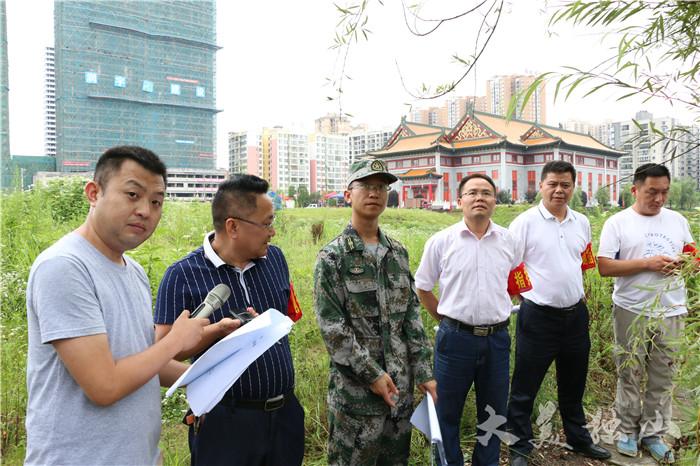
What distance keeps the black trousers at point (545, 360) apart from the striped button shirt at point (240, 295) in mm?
1338

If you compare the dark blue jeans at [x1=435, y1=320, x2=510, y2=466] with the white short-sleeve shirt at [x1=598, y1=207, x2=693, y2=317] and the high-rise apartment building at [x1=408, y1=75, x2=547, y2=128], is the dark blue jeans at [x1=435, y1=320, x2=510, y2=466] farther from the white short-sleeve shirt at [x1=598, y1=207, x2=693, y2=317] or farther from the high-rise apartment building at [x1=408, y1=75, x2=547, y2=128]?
the high-rise apartment building at [x1=408, y1=75, x2=547, y2=128]

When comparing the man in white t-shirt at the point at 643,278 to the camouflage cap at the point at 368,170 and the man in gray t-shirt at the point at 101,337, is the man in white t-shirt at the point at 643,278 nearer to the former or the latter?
the camouflage cap at the point at 368,170

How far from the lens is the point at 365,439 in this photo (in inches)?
62.6

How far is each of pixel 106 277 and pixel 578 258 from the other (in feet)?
7.00

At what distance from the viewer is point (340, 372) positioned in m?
1.64

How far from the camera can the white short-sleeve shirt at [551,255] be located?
2258 mm

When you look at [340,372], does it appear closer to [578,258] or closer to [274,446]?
[274,446]

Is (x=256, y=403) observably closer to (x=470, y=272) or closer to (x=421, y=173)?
(x=470, y=272)

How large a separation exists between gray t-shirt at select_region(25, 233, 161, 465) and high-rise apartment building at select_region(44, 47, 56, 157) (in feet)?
25.5

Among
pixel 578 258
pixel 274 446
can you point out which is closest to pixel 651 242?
pixel 578 258

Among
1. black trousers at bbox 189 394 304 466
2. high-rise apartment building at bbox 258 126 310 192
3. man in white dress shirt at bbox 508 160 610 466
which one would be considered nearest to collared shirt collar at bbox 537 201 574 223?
man in white dress shirt at bbox 508 160 610 466

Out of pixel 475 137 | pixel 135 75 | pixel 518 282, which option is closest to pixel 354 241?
pixel 518 282

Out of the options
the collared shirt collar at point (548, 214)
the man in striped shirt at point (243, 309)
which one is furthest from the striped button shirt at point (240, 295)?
the collared shirt collar at point (548, 214)

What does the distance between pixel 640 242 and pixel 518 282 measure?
669mm
